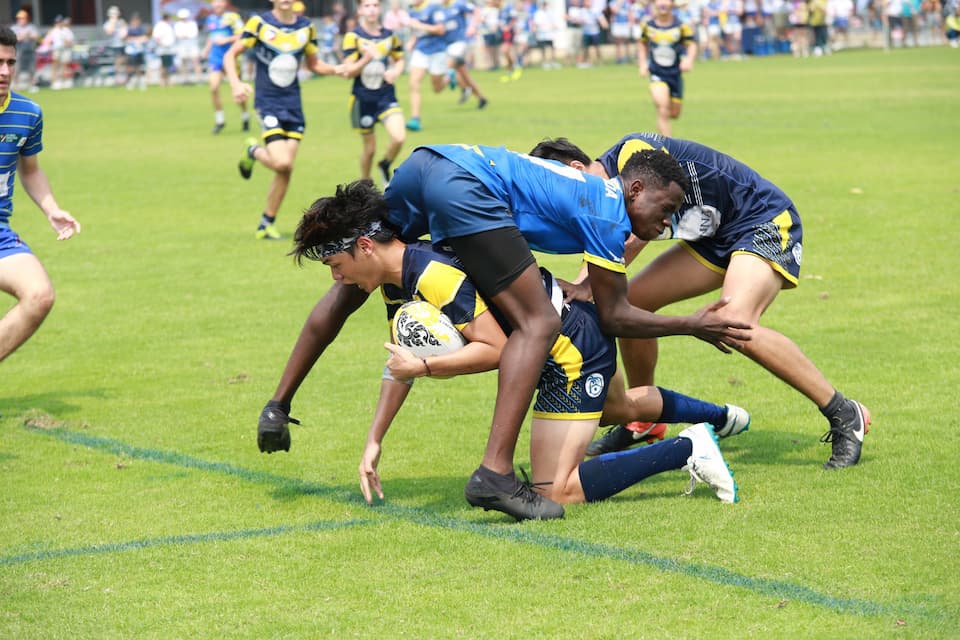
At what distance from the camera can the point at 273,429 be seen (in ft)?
19.7

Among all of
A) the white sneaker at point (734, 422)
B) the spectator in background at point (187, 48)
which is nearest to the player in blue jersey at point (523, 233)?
the white sneaker at point (734, 422)

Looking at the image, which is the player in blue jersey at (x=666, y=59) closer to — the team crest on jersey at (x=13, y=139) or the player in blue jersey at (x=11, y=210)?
the player in blue jersey at (x=11, y=210)

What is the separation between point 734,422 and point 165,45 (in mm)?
38009

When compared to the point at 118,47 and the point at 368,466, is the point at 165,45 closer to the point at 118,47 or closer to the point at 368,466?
the point at 118,47

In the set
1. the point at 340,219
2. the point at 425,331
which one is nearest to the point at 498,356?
the point at 425,331

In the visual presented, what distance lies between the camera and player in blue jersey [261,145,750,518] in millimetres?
5434

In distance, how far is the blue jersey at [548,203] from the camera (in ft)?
17.9

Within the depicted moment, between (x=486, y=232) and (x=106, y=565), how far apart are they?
1945mm

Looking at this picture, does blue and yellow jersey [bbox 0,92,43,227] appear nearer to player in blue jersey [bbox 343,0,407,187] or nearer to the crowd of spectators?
player in blue jersey [bbox 343,0,407,187]

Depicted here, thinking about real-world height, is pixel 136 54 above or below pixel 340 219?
above

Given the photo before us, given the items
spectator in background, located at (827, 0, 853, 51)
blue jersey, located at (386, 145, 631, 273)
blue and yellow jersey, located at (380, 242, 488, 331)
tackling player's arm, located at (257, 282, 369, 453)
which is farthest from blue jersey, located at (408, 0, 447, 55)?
spectator in background, located at (827, 0, 853, 51)

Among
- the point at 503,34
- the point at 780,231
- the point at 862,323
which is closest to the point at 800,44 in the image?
the point at 503,34

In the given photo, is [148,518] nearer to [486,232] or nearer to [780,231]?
[486,232]

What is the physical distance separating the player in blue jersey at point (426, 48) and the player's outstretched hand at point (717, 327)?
694 inches
